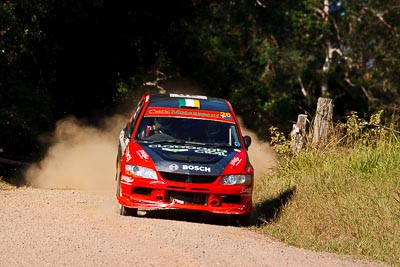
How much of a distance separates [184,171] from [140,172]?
615mm

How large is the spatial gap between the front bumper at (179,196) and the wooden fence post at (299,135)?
4401 mm

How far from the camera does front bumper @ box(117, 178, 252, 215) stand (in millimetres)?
12664

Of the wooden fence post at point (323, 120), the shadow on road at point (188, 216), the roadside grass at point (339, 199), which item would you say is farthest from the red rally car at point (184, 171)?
the wooden fence post at point (323, 120)

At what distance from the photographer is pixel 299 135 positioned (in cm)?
1727

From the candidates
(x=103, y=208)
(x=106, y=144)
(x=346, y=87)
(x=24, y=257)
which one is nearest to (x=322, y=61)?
(x=346, y=87)

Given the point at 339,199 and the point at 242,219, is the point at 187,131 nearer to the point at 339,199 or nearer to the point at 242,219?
the point at 242,219

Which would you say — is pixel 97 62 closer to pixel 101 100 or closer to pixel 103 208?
pixel 101 100

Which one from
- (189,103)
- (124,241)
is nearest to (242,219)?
(189,103)

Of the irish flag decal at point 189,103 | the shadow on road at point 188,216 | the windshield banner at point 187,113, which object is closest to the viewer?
the shadow on road at point 188,216

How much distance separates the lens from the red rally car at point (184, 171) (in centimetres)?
1269

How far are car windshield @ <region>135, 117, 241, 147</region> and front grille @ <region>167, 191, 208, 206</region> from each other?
3.65 ft

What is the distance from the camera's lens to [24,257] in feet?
30.8

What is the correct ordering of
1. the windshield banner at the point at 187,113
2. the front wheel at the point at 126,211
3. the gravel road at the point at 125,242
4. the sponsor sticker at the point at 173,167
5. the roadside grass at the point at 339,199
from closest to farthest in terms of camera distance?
the gravel road at the point at 125,242 → the roadside grass at the point at 339,199 → the sponsor sticker at the point at 173,167 → the front wheel at the point at 126,211 → the windshield banner at the point at 187,113

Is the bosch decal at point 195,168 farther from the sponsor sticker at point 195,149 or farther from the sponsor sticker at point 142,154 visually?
the sponsor sticker at point 142,154
